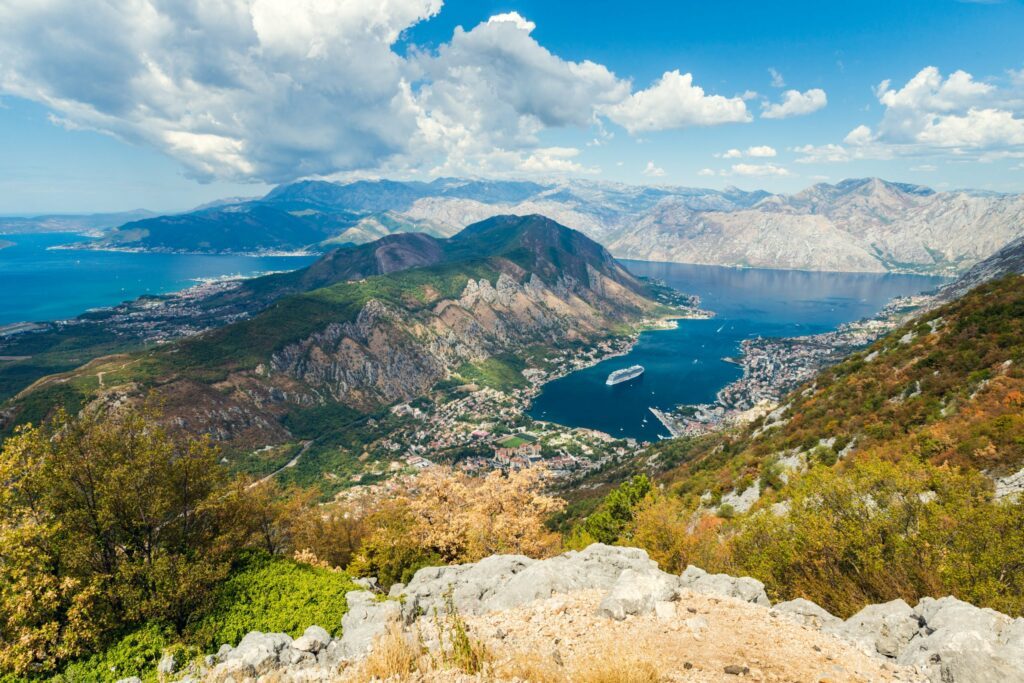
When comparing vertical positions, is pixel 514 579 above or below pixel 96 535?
below

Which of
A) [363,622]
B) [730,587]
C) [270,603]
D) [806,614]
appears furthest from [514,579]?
[270,603]

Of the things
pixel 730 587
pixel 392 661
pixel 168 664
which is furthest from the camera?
pixel 730 587

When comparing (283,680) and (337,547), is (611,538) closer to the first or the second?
(337,547)

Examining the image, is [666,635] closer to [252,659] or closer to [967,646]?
[967,646]

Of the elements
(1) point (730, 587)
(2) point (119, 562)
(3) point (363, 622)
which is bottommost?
(3) point (363, 622)

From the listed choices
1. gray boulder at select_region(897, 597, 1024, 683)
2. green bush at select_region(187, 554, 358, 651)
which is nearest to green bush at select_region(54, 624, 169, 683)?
green bush at select_region(187, 554, 358, 651)

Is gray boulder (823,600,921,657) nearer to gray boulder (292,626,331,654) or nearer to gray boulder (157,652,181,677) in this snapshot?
gray boulder (292,626,331,654)
